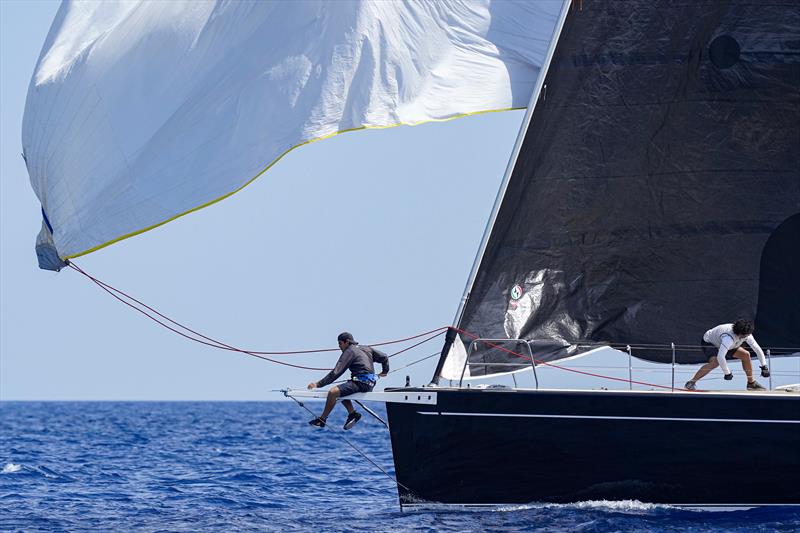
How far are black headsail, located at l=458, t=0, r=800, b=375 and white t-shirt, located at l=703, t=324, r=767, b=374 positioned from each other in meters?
0.45

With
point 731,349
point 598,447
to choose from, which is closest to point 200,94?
point 598,447

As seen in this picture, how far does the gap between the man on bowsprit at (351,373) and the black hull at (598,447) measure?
485 mm

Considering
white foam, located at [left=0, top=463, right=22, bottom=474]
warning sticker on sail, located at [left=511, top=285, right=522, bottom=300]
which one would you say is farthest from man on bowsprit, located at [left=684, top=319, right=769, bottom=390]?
white foam, located at [left=0, top=463, right=22, bottom=474]

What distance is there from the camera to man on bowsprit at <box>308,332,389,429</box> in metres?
14.6

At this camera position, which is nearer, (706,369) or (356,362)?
(356,362)

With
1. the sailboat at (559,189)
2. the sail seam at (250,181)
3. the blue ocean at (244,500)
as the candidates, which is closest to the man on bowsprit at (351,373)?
the sailboat at (559,189)

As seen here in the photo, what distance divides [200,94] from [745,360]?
7175mm

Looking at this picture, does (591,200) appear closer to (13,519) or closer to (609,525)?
(609,525)

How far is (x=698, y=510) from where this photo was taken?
49.1 feet

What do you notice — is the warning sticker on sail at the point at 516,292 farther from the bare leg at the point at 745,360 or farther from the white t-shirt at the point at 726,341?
the bare leg at the point at 745,360

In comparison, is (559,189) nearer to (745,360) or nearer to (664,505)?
(745,360)

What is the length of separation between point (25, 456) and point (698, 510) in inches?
680

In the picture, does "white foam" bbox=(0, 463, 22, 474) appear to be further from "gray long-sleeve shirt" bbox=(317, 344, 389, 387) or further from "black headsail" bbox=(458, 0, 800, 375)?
"black headsail" bbox=(458, 0, 800, 375)

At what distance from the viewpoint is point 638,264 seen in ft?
50.4
